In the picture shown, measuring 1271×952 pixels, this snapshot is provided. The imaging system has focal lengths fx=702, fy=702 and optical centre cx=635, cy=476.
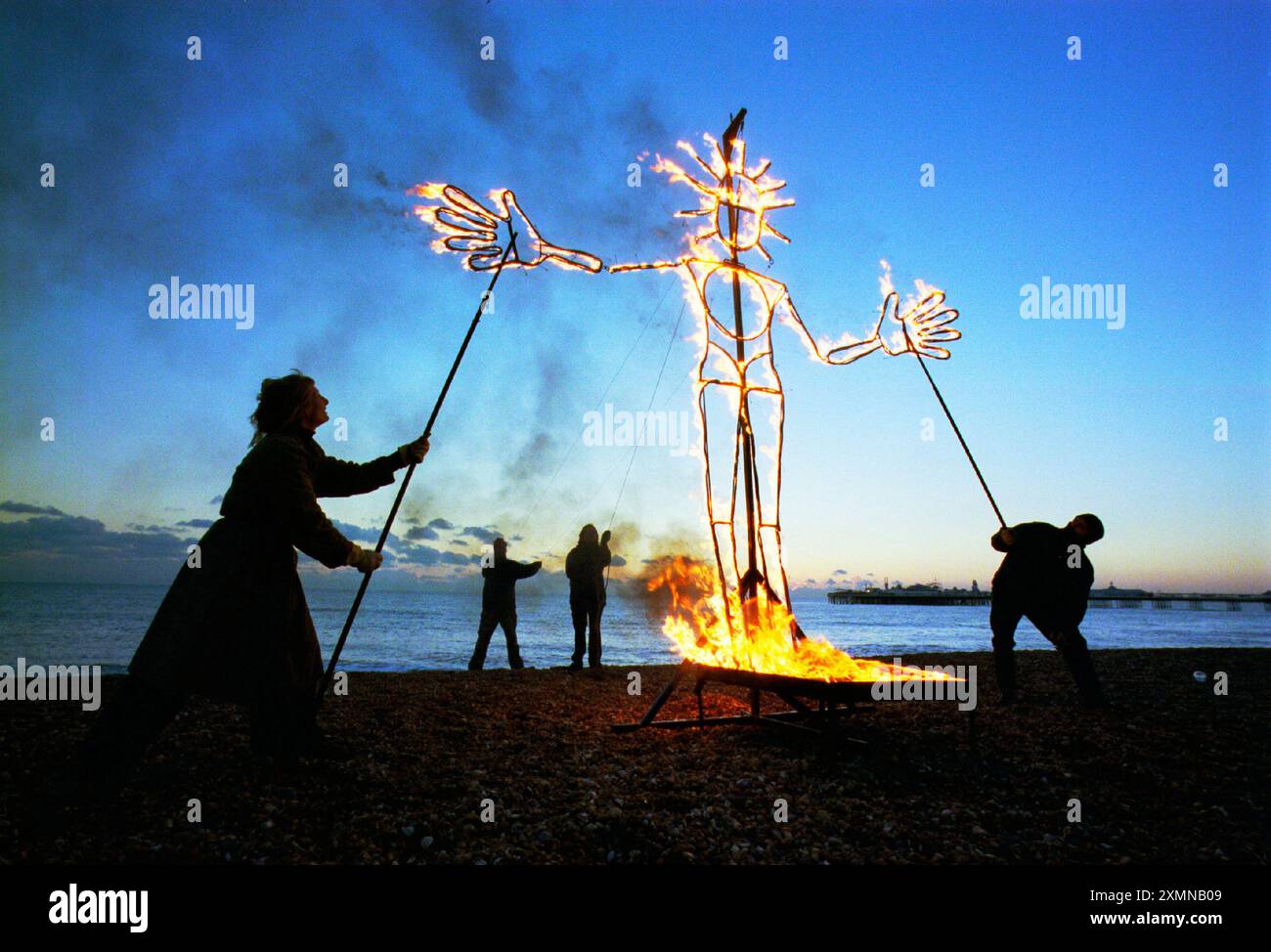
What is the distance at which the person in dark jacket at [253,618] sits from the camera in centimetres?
417

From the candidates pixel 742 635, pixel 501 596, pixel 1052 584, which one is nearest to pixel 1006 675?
pixel 1052 584

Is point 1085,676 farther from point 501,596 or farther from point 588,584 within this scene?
point 501,596

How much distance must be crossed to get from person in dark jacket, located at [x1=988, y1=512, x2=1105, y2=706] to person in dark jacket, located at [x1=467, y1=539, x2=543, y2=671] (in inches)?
300

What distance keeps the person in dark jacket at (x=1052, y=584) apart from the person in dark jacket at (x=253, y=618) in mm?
6755

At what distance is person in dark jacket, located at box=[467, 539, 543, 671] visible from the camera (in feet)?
41.6

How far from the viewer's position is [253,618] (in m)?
4.50

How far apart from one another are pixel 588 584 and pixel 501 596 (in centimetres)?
159

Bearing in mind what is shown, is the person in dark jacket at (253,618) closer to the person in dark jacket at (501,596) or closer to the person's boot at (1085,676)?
the person's boot at (1085,676)

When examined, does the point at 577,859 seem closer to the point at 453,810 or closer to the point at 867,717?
the point at 453,810

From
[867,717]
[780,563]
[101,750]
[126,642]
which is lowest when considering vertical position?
[126,642]

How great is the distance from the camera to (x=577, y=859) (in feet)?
12.5
